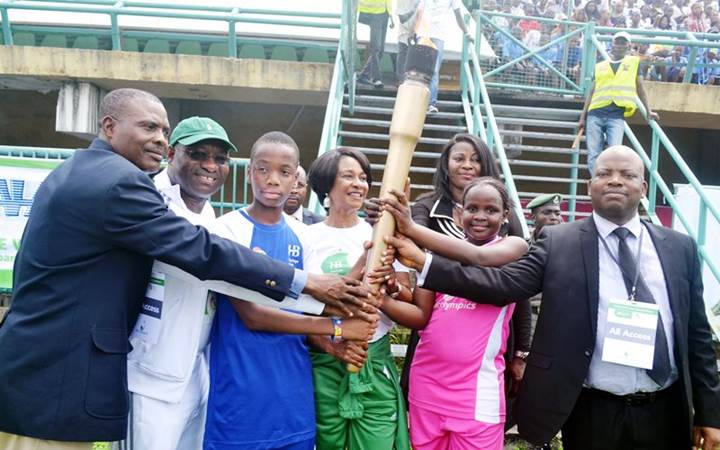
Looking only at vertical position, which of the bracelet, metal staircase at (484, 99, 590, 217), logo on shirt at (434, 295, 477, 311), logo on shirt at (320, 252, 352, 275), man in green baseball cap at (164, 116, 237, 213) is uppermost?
metal staircase at (484, 99, 590, 217)

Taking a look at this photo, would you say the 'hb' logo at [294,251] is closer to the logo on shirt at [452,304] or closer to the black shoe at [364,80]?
the logo on shirt at [452,304]

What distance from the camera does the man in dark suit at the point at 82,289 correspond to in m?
1.87

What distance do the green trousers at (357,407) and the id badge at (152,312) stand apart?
2.17 ft

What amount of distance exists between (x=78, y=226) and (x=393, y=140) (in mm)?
1112

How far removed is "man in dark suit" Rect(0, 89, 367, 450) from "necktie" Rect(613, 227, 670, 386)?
1510 millimetres

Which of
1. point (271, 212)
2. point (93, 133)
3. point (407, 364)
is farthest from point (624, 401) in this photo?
point (93, 133)

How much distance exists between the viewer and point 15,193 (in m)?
5.87

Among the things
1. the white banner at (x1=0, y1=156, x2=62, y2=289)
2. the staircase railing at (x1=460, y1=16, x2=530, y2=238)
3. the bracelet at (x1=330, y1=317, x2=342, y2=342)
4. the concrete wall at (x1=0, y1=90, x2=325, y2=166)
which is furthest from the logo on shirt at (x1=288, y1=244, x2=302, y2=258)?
the concrete wall at (x1=0, y1=90, x2=325, y2=166)

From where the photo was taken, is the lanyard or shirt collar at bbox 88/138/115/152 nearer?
shirt collar at bbox 88/138/115/152

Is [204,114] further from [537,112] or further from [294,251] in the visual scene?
[294,251]

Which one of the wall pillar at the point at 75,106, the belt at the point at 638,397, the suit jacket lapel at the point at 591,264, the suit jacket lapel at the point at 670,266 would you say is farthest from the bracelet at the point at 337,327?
the wall pillar at the point at 75,106

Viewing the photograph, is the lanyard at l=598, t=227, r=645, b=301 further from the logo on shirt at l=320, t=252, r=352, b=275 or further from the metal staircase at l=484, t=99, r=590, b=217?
the metal staircase at l=484, t=99, r=590, b=217

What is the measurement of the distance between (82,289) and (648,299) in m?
2.07

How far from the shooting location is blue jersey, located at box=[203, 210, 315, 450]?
2195mm
